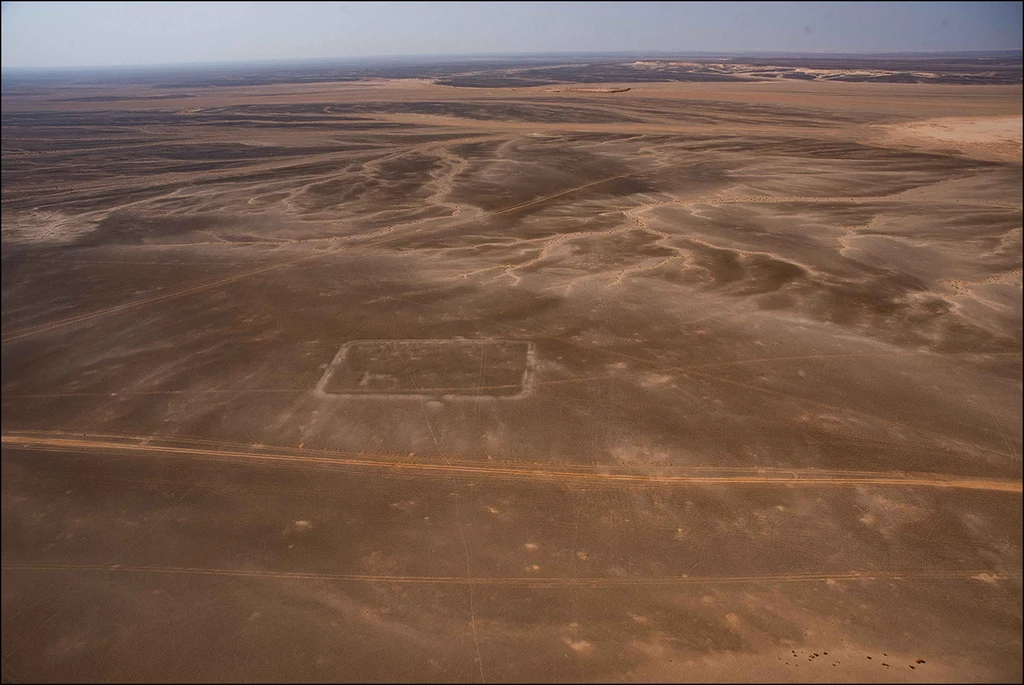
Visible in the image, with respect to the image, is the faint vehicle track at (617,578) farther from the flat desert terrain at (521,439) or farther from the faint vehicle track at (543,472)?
the faint vehicle track at (543,472)

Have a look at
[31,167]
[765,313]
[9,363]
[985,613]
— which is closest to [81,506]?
[9,363]

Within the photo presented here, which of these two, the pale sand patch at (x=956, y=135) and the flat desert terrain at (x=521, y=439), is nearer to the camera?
the flat desert terrain at (x=521, y=439)

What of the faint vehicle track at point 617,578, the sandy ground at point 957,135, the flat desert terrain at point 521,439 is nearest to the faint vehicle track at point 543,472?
the flat desert terrain at point 521,439

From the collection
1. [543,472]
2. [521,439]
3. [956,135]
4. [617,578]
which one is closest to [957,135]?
[956,135]

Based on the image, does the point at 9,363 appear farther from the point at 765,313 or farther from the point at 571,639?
the point at 765,313

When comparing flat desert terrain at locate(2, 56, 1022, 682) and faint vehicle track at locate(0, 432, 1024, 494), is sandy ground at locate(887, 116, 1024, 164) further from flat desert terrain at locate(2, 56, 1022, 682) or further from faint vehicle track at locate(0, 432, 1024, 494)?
faint vehicle track at locate(0, 432, 1024, 494)
